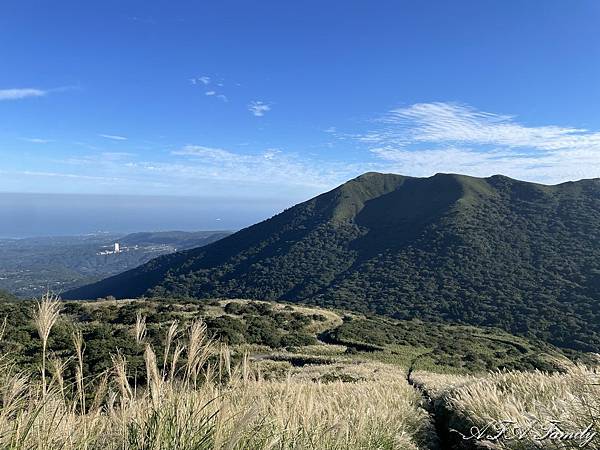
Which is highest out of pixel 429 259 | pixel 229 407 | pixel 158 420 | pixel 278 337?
pixel 158 420

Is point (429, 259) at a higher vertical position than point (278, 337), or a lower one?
lower

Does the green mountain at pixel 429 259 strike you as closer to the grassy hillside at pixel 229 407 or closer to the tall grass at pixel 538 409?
the tall grass at pixel 538 409

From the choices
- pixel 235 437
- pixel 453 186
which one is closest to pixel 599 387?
pixel 235 437

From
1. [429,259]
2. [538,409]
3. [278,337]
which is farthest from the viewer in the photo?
[429,259]

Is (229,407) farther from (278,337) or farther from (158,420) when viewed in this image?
(278,337)

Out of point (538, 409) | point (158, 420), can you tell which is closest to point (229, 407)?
point (158, 420)

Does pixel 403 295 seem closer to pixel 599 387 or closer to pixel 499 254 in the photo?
pixel 499 254

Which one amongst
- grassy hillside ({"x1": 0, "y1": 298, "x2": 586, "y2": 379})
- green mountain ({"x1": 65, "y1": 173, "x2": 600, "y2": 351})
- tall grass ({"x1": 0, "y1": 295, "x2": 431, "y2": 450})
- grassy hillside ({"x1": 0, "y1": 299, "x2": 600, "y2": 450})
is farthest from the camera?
green mountain ({"x1": 65, "y1": 173, "x2": 600, "y2": 351})

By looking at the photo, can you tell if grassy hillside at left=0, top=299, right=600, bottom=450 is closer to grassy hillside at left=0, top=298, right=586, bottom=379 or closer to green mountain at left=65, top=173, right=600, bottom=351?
grassy hillside at left=0, top=298, right=586, bottom=379

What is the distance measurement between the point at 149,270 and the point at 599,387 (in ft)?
368

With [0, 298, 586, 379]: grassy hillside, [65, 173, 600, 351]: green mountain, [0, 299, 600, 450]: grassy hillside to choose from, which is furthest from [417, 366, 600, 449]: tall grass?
[65, 173, 600, 351]: green mountain

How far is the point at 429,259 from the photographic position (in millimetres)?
78688

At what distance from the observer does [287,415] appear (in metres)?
3.92

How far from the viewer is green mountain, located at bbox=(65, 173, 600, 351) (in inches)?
2347
